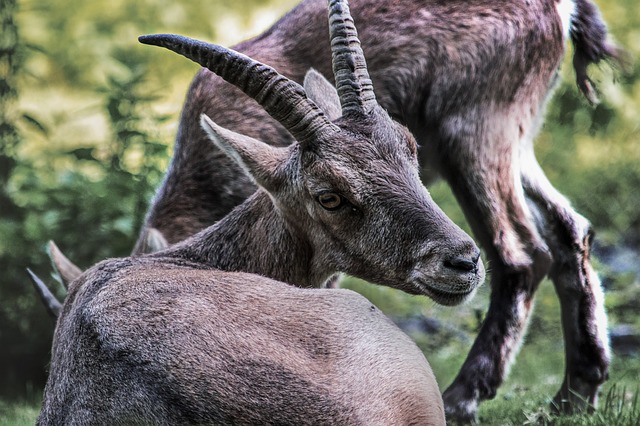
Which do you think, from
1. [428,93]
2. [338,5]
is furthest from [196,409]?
[428,93]

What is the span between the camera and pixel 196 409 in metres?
3.65

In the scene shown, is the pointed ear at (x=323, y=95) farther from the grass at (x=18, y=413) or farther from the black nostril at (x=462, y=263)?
the grass at (x=18, y=413)

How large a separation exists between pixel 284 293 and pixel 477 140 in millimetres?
2749

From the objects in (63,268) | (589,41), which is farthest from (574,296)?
(63,268)

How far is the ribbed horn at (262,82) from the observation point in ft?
16.2

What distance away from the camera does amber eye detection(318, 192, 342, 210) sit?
5023 mm

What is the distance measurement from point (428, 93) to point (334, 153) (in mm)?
2016

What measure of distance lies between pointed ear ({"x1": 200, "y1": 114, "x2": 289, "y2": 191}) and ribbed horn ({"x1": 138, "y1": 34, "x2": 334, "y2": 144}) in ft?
1.02

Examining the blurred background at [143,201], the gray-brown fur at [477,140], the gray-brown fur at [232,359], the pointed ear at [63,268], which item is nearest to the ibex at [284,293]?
the gray-brown fur at [232,359]

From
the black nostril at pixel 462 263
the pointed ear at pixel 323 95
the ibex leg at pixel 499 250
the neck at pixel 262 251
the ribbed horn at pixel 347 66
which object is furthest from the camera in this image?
the ibex leg at pixel 499 250

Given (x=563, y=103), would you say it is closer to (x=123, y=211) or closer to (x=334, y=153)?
(x=123, y=211)

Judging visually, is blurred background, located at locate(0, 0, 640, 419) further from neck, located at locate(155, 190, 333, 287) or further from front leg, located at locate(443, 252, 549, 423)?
neck, located at locate(155, 190, 333, 287)

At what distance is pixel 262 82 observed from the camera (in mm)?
4965

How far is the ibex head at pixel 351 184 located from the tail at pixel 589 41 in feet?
8.53
